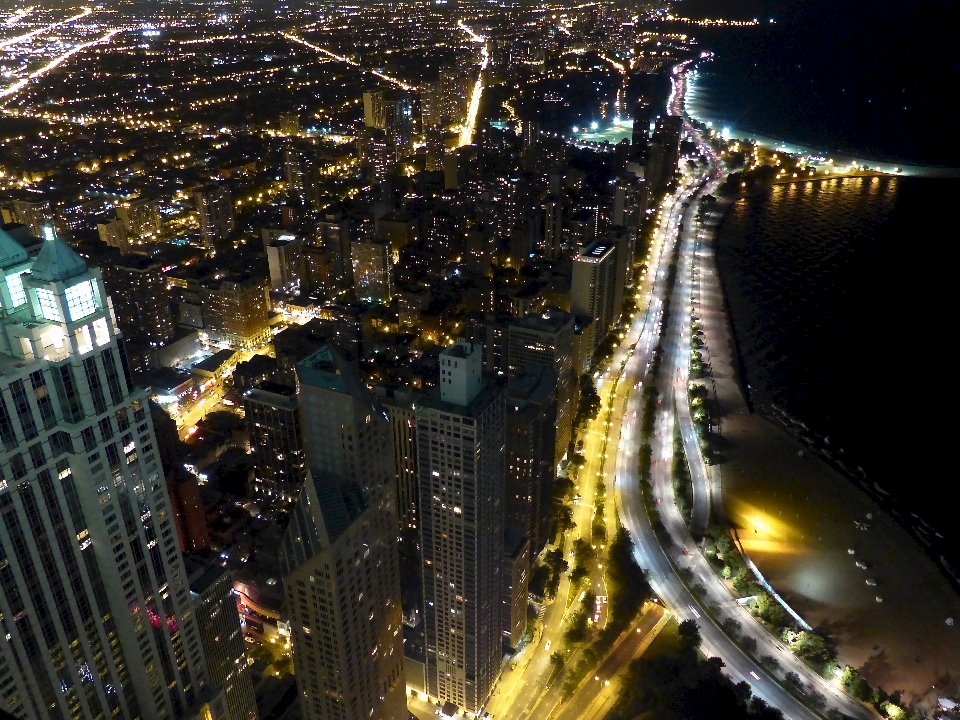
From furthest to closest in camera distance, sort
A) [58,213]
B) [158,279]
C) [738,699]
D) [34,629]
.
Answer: [58,213], [158,279], [738,699], [34,629]

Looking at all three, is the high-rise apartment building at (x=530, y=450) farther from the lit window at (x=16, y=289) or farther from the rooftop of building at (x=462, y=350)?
the lit window at (x=16, y=289)

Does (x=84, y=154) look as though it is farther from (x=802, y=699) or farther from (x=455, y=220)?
(x=802, y=699)

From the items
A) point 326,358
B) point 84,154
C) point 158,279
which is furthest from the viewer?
point 84,154

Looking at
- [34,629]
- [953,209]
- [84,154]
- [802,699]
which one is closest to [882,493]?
[802,699]

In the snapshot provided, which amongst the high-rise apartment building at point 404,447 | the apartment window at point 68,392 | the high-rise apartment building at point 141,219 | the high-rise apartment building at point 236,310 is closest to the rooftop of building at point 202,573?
the apartment window at point 68,392

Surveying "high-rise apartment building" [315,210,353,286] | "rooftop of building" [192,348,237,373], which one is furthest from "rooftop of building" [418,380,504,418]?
"high-rise apartment building" [315,210,353,286]

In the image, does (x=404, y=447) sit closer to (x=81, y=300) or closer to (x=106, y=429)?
(x=106, y=429)

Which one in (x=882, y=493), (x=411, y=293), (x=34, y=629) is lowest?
(x=882, y=493)
